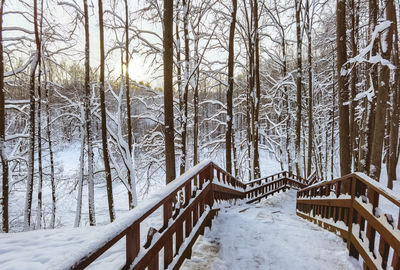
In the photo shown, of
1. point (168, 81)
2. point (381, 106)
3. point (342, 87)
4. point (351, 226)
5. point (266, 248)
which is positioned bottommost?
point (266, 248)

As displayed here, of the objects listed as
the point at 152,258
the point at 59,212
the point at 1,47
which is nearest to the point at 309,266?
the point at 152,258

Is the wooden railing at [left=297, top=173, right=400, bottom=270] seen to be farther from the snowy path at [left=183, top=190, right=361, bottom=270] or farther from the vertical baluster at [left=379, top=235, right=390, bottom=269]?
the snowy path at [left=183, top=190, right=361, bottom=270]

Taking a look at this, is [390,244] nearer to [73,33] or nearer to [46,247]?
[46,247]

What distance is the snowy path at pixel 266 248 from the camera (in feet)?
11.7

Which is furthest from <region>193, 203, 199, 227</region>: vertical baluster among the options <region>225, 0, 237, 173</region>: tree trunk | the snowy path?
<region>225, 0, 237, 173</region>: tree trunk

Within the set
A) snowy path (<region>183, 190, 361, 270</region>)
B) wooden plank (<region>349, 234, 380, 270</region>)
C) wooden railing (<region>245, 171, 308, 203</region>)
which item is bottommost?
wooden railing (<region>245, 171, 308, 203</region>)

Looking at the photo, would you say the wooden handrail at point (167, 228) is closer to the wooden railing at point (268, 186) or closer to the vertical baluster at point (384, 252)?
→ the vertical baluster at point (384, 252)

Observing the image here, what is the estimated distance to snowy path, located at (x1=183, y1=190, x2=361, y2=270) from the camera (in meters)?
3.56

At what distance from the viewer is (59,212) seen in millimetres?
23484

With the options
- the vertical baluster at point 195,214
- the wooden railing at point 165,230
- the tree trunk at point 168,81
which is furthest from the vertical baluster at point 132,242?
the tree trunk at point 168,81

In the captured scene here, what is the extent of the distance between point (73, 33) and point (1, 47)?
342 cm

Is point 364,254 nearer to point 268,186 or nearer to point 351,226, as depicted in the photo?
point 351,226

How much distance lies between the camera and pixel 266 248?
4.16 m

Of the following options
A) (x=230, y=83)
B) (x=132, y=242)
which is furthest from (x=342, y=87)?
(x=132, y=242)
